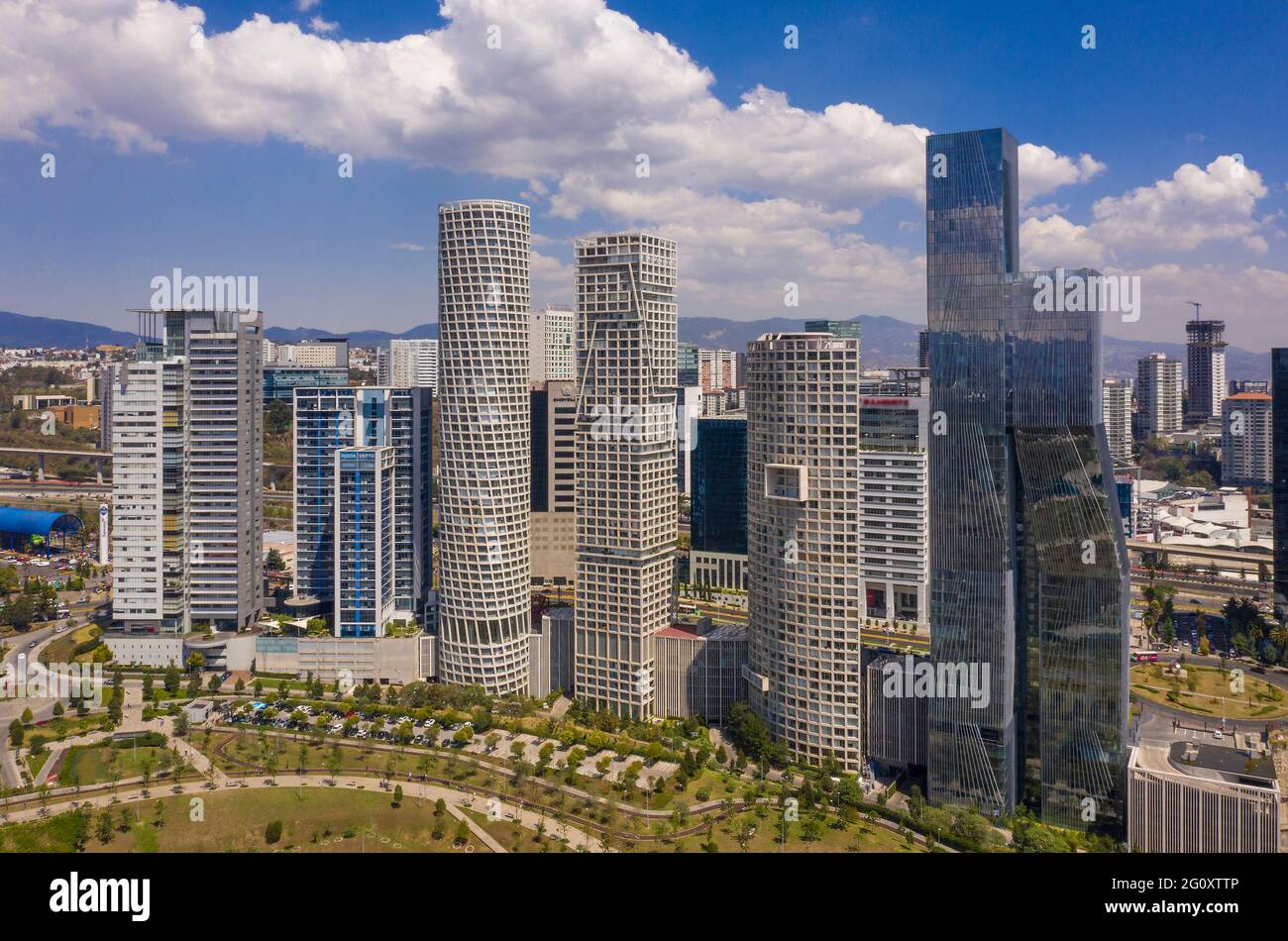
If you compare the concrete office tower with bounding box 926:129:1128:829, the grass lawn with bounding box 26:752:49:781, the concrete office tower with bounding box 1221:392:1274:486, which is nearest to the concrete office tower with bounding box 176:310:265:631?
the grass lawn with bounding box 26:752:49:781

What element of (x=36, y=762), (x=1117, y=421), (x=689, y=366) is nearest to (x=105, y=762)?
(x=36, y=762)

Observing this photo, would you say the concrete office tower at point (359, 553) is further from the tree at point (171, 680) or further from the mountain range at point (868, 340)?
the mountain range at point (868, 340)

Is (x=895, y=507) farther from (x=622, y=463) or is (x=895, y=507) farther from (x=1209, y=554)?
(x=1209, y=554)

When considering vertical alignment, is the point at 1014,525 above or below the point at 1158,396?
below

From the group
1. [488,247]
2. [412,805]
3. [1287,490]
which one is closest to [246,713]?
[412,805]

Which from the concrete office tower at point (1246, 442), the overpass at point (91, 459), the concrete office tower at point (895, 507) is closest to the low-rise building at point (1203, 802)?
the concrete office tower at point (895, 507)

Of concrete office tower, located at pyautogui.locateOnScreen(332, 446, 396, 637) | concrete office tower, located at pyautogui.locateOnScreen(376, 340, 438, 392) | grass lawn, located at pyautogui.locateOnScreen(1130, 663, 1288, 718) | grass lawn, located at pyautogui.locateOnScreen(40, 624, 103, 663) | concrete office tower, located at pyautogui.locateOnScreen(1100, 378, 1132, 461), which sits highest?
concrete office tower, located at pyautogui.locateOnScreen(376, 340, 438, 392)

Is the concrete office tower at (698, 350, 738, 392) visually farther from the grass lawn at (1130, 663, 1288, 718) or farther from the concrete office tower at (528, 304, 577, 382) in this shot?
the grass lawn at (1130, 663, 1288, 718)
